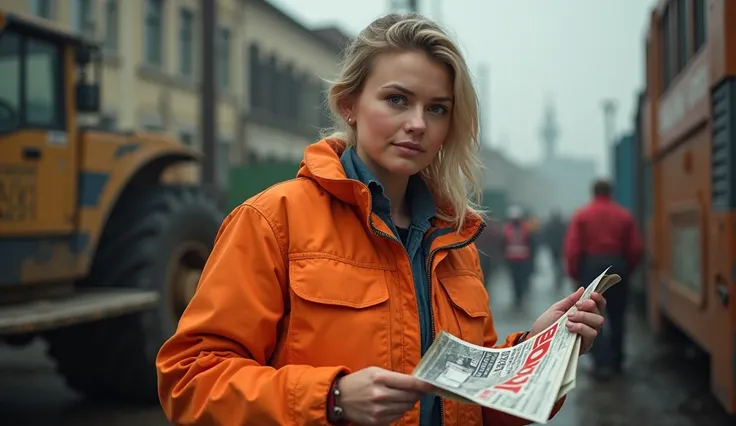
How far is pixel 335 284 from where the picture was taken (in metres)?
1.78

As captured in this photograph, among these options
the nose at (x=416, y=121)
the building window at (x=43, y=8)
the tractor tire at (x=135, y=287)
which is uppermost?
the building window at (x=43, y=8)

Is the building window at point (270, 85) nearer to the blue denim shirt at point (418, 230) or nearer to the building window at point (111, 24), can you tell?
the building window at point (111, 24)

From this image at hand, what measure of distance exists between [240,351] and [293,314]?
0.13 metres

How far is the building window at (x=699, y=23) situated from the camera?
5215mm

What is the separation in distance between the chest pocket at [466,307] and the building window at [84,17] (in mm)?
15167

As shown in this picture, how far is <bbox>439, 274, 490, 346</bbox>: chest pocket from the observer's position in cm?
196

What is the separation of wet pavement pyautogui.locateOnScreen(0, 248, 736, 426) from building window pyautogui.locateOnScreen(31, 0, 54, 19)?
25.1 ft

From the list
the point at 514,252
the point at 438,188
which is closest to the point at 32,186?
the point at 438,188

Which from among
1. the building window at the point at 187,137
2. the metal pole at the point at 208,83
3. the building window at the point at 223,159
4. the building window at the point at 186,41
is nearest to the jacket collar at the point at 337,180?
the metal pole at the point at 208,83

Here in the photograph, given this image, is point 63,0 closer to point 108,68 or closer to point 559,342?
point 108,68

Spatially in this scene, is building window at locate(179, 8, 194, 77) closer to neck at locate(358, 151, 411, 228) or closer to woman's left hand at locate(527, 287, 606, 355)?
neck at locate(358, 151, 411, 228)

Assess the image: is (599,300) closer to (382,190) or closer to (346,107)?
(382,190)

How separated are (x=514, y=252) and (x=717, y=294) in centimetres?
880

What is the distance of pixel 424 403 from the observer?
6.11 ft
